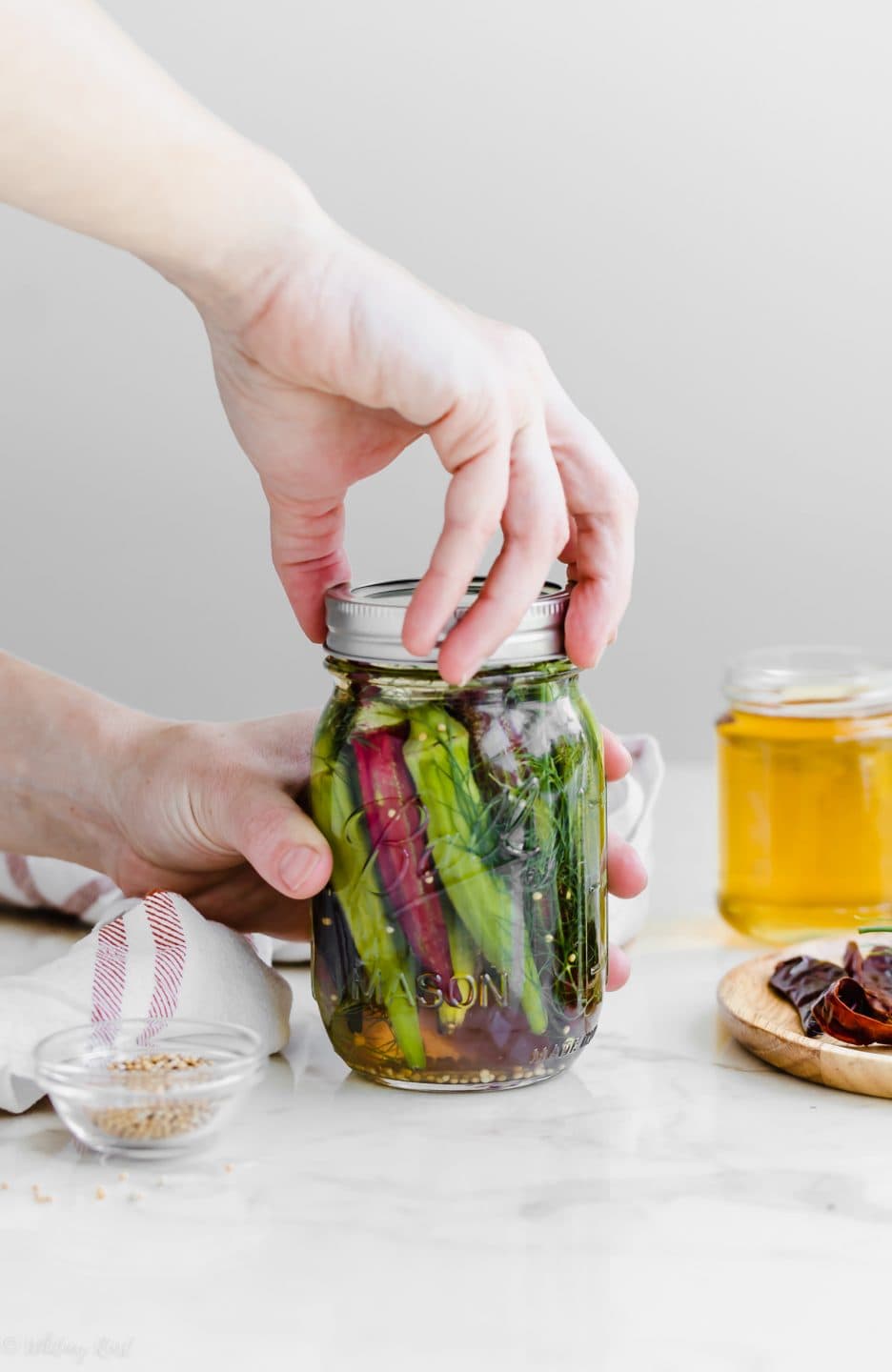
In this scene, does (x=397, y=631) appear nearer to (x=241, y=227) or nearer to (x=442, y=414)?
(x=442, y=414)

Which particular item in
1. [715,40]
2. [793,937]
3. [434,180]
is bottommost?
[793,937]

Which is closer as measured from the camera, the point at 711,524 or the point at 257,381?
the point at 257,381

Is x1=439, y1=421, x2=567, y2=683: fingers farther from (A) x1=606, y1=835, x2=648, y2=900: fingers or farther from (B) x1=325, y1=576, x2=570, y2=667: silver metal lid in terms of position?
(A) x1=606, y1=835, x2=648, y2=900: fingers

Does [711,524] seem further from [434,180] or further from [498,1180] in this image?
[498,1180]

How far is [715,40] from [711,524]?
64 centimetres

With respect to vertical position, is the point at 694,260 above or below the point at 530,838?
above

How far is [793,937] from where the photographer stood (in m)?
1.23

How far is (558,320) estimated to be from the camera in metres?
2.21

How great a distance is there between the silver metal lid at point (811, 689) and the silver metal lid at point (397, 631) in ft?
1.26

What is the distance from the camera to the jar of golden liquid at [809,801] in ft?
3.93

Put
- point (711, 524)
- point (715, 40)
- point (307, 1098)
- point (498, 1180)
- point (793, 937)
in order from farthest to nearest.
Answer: point (711, 524), point (715, 40), point (793, 937), point (307, 1098), point (498, 1180)

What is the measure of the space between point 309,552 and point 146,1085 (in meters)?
0.35

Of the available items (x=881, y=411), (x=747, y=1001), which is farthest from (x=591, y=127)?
(x=747, y=1001)

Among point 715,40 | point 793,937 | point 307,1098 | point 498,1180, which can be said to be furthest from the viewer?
point 715,40
